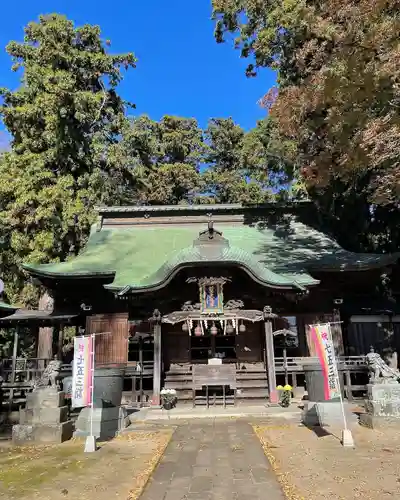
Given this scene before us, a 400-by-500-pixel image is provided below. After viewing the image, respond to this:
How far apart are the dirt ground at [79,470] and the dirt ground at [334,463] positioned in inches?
74.9

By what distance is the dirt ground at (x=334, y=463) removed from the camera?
14.6 ft

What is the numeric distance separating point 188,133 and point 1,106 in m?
16.7

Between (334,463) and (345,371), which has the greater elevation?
(345,371)

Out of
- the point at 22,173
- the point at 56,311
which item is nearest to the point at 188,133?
the point at 22,173

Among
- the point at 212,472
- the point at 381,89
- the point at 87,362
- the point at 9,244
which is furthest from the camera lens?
the point at 9,244

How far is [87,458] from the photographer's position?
632 centimetres

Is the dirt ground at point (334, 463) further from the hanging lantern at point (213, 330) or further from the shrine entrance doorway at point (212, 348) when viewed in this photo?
the shrine entrance doorway at point (212, 348)

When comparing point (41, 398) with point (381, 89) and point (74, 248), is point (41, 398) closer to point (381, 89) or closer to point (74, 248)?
point (381, 89)

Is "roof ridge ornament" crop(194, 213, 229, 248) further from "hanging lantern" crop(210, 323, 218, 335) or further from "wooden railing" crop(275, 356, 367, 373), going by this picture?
"wooden railing" crop(275, 356, 367, 373)

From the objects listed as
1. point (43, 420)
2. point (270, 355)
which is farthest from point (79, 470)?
point (270, 355)

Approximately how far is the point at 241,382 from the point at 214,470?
7.99m

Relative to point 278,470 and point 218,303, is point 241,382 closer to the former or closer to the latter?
point 218,303

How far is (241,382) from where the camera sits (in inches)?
520

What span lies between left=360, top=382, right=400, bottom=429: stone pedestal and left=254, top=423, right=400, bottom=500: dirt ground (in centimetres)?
22
